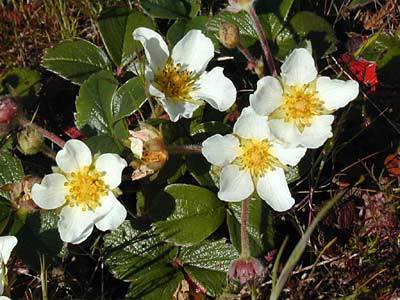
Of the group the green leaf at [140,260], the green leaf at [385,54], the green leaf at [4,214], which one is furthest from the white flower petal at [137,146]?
the green leaf at [385,54]

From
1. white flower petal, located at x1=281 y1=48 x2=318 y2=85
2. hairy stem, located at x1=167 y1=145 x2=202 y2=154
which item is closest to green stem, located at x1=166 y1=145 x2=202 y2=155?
hairy stem, located at x1=167 y1=145 x2=202 y2=154

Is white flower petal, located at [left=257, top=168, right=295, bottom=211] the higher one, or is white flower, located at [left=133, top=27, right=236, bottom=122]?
white flower, located at [left=133, top=27, right=236, bottom=122]

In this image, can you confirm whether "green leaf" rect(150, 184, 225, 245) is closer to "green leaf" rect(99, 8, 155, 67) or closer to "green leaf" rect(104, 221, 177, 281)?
"green leaf" rect(104, 221, 177, 281)

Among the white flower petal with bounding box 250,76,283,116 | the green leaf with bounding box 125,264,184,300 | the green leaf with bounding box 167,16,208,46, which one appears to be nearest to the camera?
the white flower petal with bounding box 250,76,283,116

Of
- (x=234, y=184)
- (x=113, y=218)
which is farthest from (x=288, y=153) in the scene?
(x=113, y=218)

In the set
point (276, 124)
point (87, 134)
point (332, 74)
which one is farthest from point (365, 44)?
point (87, 134)

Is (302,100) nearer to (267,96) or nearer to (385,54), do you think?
(267,96)
